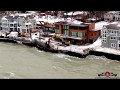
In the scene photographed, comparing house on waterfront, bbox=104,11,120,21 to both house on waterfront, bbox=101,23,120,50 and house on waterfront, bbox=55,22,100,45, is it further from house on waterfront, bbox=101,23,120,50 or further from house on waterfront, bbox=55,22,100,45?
house on waterfront, bbox=101,23,120,50

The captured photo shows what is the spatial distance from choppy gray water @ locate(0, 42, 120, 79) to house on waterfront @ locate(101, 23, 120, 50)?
584 millimetres

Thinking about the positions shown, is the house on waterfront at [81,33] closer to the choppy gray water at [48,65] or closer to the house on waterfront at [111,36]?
the house on waterfront at [111,36]

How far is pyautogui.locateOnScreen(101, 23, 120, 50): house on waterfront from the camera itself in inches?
232

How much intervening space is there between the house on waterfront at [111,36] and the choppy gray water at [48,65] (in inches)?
23.0

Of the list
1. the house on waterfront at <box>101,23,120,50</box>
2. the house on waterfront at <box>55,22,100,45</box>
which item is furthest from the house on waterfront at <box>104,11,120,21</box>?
the house on waterfront at <box>101,23,120,50</box>

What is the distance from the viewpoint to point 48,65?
468cm

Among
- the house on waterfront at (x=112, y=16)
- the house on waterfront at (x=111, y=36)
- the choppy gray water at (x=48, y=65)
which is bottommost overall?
the choppy gray water at (x=48, y=65)

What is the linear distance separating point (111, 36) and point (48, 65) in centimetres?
199

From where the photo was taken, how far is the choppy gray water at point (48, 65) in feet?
13.5

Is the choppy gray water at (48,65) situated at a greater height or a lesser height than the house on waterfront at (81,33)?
lesser

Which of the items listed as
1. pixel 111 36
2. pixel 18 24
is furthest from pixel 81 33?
pixel 18 24

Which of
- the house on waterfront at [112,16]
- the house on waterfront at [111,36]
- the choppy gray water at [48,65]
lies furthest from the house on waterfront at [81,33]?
the house on waterfront at [112,16]

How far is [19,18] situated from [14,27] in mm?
356
